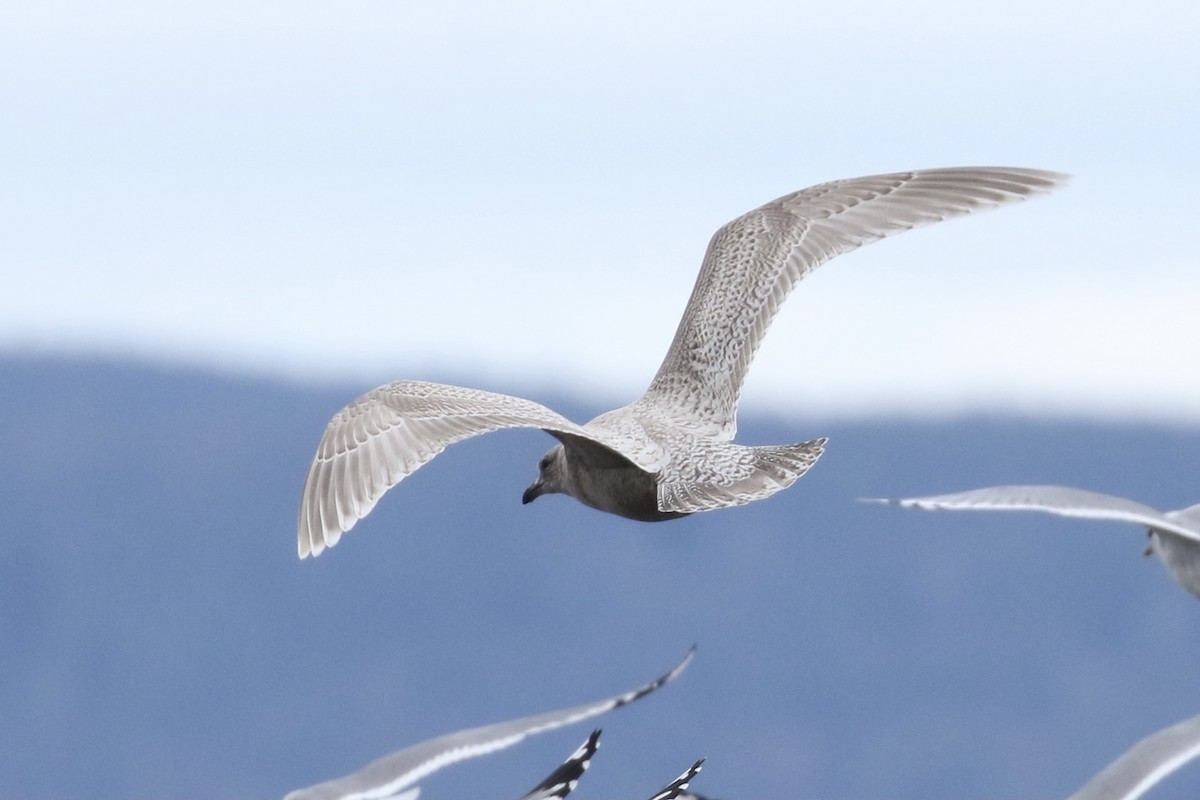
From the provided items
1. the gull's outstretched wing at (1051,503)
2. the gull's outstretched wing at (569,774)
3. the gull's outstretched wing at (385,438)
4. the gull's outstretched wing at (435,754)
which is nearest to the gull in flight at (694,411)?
the gull's outstretched wing at (385,438)

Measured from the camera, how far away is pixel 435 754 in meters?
2.48

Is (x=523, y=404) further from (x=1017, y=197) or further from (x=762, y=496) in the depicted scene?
(x=1017, y=197)

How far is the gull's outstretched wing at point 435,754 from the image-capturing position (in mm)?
2400

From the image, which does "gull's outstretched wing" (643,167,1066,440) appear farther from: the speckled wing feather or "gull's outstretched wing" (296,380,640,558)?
"gull's outstretched wing" (296,380,640,558)

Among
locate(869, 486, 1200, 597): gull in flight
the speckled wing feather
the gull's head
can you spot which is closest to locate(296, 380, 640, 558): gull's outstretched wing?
the speckled wing feather

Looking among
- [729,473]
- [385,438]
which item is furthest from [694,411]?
[385,438]

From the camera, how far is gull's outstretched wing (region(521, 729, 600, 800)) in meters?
3.01

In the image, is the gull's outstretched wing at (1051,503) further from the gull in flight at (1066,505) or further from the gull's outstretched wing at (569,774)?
the gull's outstretched wing at (569,774)

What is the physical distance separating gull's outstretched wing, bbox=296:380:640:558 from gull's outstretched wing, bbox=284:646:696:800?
891 millimetres

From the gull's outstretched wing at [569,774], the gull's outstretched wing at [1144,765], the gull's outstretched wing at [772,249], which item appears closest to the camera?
the gull's outstretched wing at [1144,765]

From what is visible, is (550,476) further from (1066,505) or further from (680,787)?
(1066,505)

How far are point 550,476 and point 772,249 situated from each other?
38.6 inches

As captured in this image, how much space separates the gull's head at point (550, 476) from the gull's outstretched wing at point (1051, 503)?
176cm

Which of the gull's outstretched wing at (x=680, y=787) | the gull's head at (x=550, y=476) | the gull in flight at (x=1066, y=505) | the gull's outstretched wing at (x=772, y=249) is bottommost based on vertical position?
the gull's outstretched wing at (x=680, y=787)
